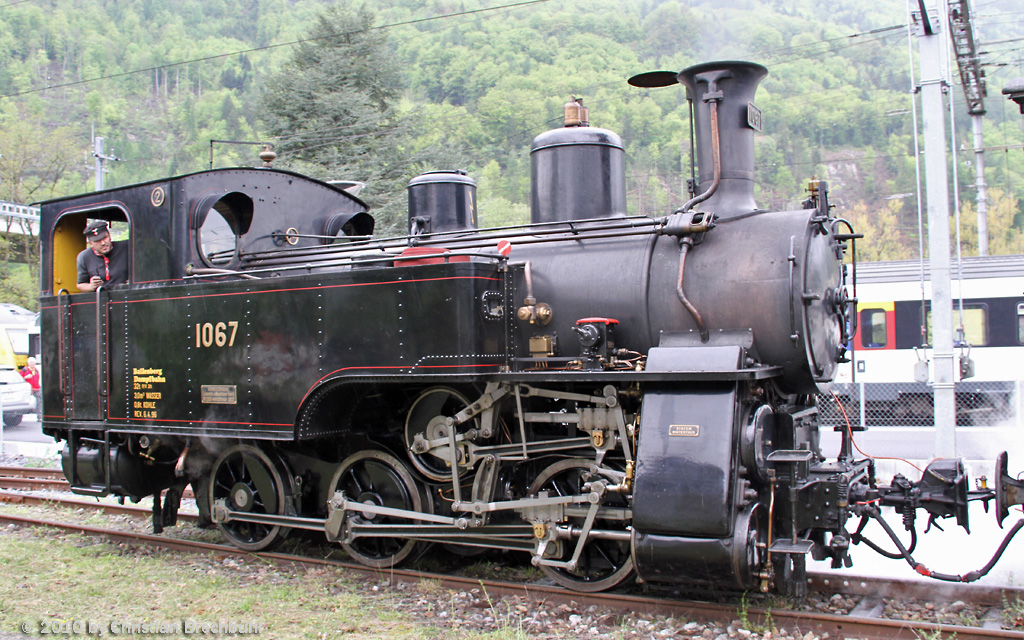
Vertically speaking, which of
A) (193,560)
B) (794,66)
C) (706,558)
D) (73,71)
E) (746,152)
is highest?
(73,71)

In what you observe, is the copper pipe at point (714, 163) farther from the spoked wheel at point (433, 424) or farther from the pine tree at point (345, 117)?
the pine tree at point (345, 117)

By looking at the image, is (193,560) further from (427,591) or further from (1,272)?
(1,272)

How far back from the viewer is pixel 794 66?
179ft

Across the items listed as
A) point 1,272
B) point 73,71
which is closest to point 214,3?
point 73,71

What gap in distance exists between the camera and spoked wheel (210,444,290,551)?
19.6 feet

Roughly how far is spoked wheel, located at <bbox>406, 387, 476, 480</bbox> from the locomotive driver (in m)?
3.04

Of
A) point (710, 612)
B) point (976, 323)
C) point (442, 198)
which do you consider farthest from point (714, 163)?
point (976, 323)

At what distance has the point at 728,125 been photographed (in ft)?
16.6

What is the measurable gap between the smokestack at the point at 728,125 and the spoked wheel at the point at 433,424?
2.04 meters

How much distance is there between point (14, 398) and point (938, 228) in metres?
17.5

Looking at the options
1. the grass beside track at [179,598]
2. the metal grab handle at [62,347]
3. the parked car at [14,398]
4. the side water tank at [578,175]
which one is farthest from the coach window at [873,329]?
the parked car at [14,398]

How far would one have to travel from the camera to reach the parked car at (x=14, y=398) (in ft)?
54.9

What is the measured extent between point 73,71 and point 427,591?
287 ft

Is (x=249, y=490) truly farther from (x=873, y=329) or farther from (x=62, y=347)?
(x=873, y=329)
